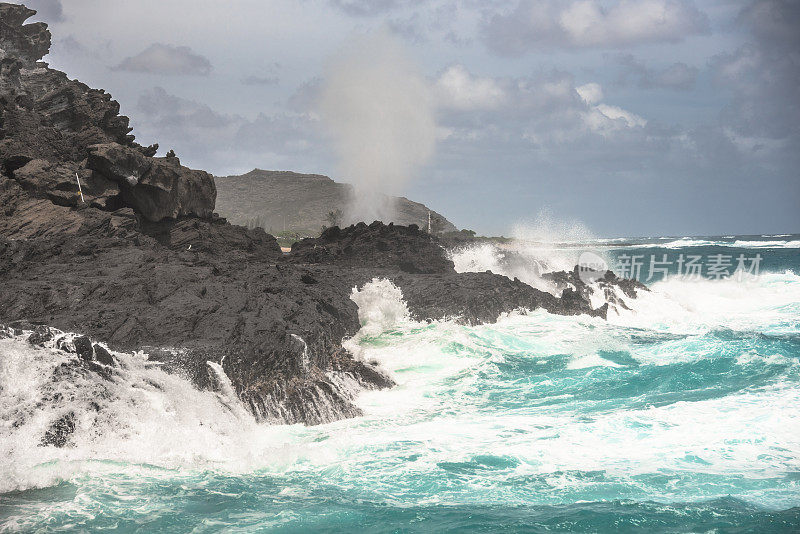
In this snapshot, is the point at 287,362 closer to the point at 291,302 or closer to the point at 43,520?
the point at 291,302

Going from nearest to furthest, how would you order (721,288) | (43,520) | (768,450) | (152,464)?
1. (43,520)
2. (152,464)
3. (768,450)
4. (721,288)

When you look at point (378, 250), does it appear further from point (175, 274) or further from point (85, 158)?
point (175, 274)

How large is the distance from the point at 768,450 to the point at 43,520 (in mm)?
7693

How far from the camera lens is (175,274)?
12.1 meters

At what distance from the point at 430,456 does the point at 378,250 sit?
1471 cm

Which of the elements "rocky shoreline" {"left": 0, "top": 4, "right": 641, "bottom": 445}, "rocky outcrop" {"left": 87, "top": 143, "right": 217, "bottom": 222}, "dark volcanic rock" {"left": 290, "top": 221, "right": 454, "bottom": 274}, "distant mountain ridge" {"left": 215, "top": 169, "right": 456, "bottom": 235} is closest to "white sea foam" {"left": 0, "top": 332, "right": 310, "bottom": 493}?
"rocky shoreline" {"left": 0, "top": 4, "right": 641, "bottom": 445}

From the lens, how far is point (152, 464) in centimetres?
740

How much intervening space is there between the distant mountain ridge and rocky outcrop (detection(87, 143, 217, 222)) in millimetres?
83312

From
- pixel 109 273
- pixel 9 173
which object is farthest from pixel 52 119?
pixel 109 273

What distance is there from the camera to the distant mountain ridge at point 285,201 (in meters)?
117

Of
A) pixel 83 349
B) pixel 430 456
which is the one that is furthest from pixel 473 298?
pixel 83 349

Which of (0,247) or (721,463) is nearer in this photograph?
(721,463)

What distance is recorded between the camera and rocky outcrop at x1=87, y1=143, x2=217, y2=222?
55.8 ft

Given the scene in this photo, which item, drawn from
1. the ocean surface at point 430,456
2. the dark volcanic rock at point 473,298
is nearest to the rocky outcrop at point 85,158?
the dark volcanic rock at point 473,298
